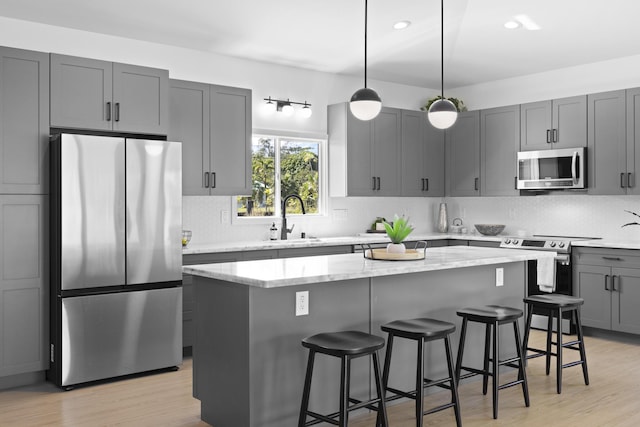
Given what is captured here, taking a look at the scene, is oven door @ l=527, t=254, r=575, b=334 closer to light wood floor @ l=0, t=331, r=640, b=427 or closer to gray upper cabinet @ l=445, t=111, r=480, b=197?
light wood floor @ l=0, t=331, r=640, b=427

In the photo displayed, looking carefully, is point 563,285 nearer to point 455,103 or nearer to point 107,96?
point 455,103

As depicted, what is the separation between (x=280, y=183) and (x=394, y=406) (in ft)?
10.5

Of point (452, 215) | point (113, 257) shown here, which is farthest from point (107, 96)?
point (452, 215)

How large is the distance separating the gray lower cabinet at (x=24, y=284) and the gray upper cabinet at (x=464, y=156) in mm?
4632

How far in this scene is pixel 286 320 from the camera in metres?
3.32

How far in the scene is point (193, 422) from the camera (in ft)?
11.7

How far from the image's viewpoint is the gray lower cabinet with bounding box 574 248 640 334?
5496 mm

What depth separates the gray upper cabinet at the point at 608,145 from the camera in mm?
5789

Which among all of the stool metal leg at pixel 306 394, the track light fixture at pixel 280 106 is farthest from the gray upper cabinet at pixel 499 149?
the stool metal leg at pixel 306 394

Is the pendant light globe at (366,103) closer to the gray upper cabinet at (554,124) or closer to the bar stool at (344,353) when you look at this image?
the bar stool at (344,353)

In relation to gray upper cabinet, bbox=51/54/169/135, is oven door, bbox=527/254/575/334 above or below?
below

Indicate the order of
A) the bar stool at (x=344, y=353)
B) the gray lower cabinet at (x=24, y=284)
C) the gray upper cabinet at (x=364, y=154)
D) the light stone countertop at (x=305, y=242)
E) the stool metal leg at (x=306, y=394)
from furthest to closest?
the gray upper cabinet at (x=364, y=154) < the light stone countertop at (x=305, y=242) < the gray lower cabinet at (x=24, y=284) < the stool metal leg at (x=306, y=394) < the bar stool at (x=344, y=353)

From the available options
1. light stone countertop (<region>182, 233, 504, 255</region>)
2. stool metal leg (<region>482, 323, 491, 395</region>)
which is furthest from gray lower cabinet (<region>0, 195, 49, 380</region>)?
stool metal leg (<region>482, 323, 491, 395</region>)

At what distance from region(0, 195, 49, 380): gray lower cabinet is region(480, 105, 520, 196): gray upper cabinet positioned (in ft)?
15.3
